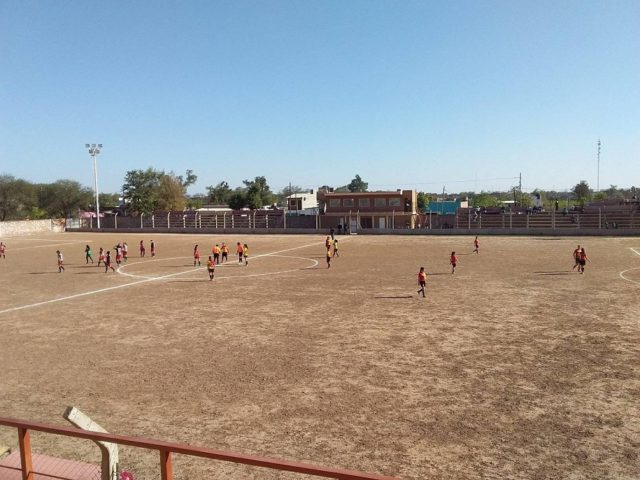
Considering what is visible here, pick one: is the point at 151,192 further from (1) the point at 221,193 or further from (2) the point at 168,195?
(1) the point at 221,193

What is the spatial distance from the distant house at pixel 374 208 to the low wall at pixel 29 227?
139 feet

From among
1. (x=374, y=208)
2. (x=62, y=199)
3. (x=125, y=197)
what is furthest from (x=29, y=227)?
(x=374, y=208)

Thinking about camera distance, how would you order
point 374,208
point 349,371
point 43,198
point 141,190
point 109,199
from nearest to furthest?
point 349,371 → point 374,208 → point 141,190 → point 43,198 → point 109,199

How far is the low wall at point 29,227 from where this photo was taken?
7011 cm

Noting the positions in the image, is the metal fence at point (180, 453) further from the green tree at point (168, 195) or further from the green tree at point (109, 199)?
the green tree at point (109, 199)

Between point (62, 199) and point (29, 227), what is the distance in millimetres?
35865

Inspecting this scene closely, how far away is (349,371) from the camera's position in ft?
38.5

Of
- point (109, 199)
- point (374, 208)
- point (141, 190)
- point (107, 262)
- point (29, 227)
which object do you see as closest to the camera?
point (107, 262)

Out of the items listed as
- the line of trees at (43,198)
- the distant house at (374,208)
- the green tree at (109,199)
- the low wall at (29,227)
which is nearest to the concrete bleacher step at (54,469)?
the distant house at (374,208)

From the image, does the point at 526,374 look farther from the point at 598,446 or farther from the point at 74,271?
the point at 74,271

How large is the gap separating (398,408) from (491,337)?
595cm

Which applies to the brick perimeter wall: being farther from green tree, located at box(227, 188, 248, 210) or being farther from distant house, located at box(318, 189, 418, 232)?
distant house, located at box(318, 189, 418, 232)

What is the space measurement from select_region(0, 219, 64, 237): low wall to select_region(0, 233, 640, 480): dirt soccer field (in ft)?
178

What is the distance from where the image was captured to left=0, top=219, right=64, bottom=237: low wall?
70113mm
